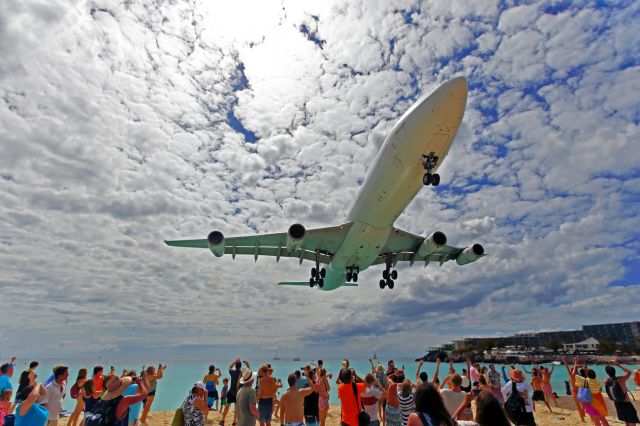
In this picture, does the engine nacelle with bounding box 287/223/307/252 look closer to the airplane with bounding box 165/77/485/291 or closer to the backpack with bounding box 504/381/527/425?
the airplane with bounding box 165/77/485/291

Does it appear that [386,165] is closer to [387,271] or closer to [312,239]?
[312,239]

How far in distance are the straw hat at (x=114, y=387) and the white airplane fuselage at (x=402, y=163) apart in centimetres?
1284

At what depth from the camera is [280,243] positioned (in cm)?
2233

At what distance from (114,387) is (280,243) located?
1783cm

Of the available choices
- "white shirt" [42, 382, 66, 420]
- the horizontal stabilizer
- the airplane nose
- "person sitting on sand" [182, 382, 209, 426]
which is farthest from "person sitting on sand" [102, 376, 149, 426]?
the horizontal stabilizer

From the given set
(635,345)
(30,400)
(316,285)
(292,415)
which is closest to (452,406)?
(292,415)

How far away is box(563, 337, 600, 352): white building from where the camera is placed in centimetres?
11721

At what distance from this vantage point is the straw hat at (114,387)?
14.6ft

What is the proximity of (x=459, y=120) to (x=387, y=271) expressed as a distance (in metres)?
12.6

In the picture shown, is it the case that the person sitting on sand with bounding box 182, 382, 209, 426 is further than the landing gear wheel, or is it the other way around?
the landing gear wheel

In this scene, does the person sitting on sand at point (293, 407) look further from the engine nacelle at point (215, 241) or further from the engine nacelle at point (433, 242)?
the engine nacelle at point (433, 242)

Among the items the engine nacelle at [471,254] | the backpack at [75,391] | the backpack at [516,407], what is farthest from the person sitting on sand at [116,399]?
the engine nacelle at [471,254]

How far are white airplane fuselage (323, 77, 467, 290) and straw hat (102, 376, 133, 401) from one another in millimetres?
12842

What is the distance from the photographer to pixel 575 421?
45.0ft
